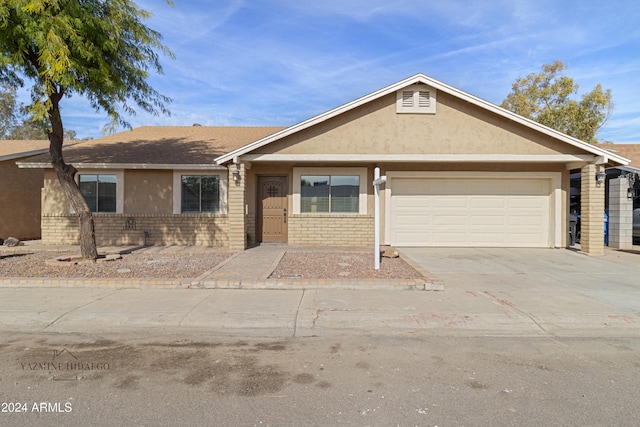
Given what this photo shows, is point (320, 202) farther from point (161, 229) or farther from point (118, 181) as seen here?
point (118, 181)

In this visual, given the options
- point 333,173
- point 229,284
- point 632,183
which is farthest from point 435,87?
point 632,183

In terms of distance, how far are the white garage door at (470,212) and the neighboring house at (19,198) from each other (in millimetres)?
13849

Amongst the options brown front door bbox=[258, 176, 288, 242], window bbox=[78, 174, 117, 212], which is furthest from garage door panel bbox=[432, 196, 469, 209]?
window bbox=[78, 174, 117, 212]

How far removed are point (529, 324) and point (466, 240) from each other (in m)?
7.89

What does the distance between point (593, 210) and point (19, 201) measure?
776 inches

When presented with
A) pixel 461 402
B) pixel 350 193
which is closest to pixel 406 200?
pixel 350 193

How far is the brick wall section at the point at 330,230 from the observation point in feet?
42.3

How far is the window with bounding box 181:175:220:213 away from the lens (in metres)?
13.1

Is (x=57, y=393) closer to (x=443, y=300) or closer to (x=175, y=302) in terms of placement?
(x=175, y=302)

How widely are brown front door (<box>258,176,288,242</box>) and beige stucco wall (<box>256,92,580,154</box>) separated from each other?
212cm

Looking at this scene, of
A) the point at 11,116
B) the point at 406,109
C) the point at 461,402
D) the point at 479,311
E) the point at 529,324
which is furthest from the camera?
the point at 11,116

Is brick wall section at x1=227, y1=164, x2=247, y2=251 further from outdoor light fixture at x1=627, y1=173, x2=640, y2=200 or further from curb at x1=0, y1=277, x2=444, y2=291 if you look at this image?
outdoor light fixture at x1=627, y1=173, x2=640, y2=200

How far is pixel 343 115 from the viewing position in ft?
37.6

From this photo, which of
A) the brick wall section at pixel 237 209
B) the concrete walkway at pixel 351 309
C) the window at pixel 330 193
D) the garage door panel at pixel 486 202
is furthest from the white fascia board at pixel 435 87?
the concrete walkway at pixel 351 309
